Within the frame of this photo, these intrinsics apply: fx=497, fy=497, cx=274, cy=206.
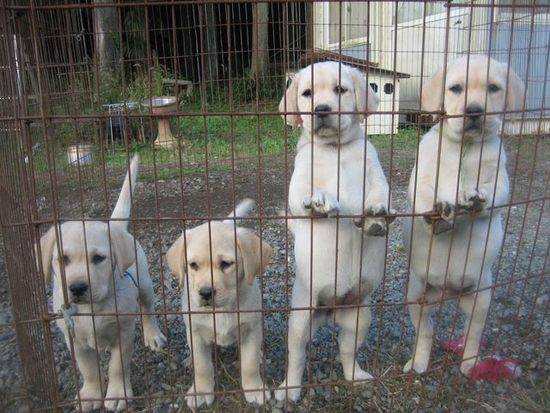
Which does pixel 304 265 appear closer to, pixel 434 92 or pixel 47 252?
pixel 434 92

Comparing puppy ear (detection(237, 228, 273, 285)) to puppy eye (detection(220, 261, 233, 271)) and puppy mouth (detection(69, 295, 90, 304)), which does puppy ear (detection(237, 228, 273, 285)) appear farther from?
puppy mouth (detection(69, 295, 90, 304))

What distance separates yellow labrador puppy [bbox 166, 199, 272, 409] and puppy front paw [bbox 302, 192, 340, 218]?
30cm

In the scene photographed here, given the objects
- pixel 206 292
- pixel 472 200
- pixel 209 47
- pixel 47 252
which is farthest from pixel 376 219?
pixel 209 47

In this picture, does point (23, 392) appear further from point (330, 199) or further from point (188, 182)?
point (188, 182)

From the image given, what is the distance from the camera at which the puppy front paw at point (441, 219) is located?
2.18 meters

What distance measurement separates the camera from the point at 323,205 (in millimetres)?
2209

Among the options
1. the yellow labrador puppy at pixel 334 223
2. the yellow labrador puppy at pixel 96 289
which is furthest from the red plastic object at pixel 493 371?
the yellow labrador puppy at pixel 96 289

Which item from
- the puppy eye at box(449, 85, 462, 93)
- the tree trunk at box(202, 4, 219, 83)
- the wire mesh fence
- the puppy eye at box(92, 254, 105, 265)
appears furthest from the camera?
the tree trunk at box(202, 4, 219, 83)

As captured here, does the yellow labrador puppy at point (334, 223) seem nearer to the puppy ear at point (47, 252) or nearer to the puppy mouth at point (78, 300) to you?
the puppy mouth at point (78, 300)

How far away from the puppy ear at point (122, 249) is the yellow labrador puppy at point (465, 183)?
138 centimetres

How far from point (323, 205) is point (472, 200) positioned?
2.20 feet

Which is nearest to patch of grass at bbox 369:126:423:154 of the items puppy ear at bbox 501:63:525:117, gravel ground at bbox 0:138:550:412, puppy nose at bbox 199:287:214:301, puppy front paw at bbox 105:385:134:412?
gravel ground at bbox 0:138:550:412

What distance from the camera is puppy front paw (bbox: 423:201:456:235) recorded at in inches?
85.8

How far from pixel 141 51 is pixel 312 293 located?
8293 mm
